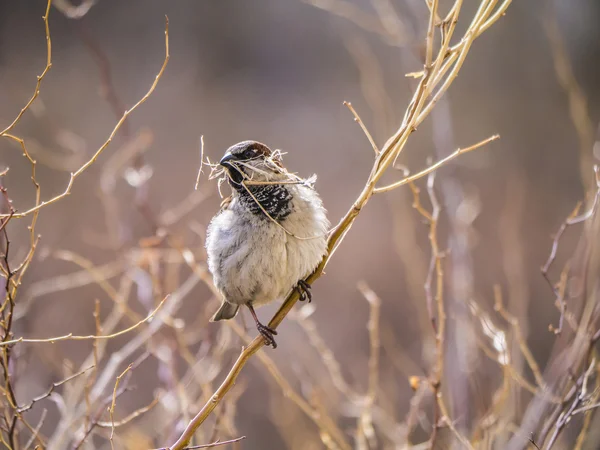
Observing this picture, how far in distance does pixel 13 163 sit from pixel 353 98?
3972 mm

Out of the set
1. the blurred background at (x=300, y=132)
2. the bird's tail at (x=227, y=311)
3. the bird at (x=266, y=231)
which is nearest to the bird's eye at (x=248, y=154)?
the bird at (x=266, y=231)

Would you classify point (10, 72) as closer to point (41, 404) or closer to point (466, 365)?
point (41, 404)

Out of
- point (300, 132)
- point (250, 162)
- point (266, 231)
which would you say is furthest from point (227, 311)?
point (300, 132)

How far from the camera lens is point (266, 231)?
84.4 inches

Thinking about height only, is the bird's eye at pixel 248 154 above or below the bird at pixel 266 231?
above

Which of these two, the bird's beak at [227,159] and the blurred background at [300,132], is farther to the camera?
the blurred background at [300,132]

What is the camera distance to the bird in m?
2.08

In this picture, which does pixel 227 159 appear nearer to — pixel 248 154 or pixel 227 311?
pixel 248 154

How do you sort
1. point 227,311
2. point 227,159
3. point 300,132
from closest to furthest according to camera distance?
point 227,159, point 227,311, point 300,132

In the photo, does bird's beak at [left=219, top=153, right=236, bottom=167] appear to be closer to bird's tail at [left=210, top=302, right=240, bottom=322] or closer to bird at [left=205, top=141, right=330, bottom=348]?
bird at [left=205, top=141, right=330, bottom=348]

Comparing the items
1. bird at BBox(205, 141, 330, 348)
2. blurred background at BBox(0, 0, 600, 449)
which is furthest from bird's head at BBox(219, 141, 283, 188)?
blurred background at BBox(0, 0, 600, 449)

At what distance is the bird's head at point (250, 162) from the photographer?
80.4 inches

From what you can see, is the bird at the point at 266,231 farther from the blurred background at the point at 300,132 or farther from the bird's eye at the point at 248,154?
the blurred background at the point at 300,132

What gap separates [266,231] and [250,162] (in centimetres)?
24
